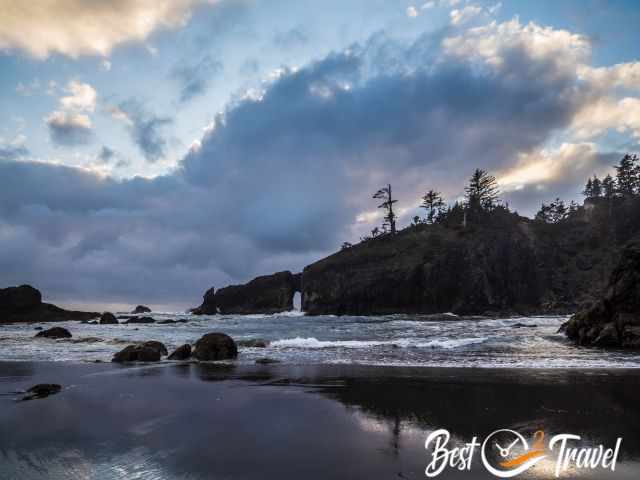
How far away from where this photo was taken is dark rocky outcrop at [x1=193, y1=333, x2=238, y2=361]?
15148 mm

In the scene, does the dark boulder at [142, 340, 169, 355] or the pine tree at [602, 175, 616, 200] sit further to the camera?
the pine tree at [602, 175, 616, 200]

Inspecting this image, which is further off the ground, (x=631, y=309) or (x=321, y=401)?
(x=631, y=309)

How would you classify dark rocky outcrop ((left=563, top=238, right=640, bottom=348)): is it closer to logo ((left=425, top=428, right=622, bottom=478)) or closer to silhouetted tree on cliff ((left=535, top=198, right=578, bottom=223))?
logo ((left=425, top=428, right=622, bottom=478))

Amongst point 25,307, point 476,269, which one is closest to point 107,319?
point 25,307

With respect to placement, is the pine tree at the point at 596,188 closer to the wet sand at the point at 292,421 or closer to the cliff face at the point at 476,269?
the cliff face at the point at 476,269

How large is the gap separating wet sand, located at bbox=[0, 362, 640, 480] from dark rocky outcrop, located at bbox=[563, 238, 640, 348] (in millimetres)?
8195

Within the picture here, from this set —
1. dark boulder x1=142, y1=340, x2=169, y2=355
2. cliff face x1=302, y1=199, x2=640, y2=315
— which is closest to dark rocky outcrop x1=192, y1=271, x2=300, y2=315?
cliff face x1=302, y1=199, x2=640, y2=315

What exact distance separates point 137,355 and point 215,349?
9.33ft

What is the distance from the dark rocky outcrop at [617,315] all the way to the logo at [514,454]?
1545cm

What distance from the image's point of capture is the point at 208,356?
15055 mm

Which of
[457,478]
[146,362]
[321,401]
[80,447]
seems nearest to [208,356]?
[146,362]

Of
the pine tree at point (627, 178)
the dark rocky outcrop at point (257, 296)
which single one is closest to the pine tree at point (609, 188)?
the pine tree at point (627, 178)

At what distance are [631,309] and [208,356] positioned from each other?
64.2ft

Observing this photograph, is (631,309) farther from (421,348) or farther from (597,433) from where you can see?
(597,433)
